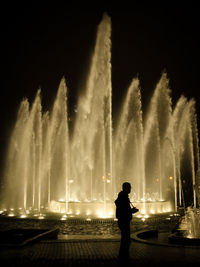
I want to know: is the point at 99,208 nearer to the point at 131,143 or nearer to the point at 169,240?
the point at 169,240

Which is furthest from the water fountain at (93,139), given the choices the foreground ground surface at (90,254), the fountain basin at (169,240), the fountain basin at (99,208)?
the foreground ground surface at (90,254)

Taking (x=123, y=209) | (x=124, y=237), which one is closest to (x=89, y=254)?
(x=124, y=237)

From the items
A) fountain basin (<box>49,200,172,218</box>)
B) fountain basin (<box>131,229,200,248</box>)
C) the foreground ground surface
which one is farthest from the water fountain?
the foreground ground surface

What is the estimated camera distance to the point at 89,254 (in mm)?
9039

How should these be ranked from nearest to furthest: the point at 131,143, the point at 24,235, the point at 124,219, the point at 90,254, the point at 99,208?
1. the point at 124,219
2. the point at 90,254
3. the point at 24,235
4. the point at 99,208
5. the point at 131,143

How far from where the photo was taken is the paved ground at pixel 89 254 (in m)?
7.90

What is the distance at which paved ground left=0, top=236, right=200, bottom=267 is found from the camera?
7.90 meters

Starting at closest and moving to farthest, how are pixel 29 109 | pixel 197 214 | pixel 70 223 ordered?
1. pixel 197 214
2. pixel 70 223
3. pixel 29 109

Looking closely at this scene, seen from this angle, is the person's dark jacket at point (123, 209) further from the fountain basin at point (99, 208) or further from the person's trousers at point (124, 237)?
the fountain basin at point (99, 208)

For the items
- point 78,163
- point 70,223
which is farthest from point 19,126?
point 70,223

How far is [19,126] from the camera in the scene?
3428cm

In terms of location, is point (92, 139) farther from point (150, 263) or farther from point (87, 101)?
point (150, 263)

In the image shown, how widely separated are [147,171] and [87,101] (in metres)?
31.1

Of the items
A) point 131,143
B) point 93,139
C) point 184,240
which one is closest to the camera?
point 184,240
